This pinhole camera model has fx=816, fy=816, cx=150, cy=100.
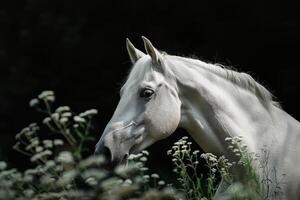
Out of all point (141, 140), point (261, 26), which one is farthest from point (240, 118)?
point (261, 26)

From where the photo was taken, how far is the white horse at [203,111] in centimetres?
416

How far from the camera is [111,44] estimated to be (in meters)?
9.77

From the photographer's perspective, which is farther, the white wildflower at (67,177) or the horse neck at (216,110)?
the horse neck at (216,110)

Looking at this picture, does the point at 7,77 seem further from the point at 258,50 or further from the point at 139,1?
the point at 258,50

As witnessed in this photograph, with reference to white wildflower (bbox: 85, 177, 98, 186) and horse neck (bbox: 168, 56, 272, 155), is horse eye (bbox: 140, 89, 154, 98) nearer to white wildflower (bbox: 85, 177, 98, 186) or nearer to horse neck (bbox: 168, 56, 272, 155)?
horse neck (bbox: 168, 56, 272, 155)

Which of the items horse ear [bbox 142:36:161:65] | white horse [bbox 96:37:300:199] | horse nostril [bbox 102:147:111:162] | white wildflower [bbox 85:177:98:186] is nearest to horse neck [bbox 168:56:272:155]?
white horse [bbox 96:37:300:199]

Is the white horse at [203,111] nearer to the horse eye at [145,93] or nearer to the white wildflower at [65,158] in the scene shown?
the horse eye at [145,93]

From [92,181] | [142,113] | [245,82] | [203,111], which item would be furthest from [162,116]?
[92,181]

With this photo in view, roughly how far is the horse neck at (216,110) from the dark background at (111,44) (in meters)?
3.50

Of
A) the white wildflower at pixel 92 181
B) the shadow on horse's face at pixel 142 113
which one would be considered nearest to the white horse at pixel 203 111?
the shadow on horse's face at pixel 142 113

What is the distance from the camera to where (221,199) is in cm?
407

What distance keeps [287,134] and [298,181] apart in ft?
1.04

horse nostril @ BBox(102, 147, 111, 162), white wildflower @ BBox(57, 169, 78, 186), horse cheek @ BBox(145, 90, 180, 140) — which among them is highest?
white wildflower @ BBox(57, 169, 78, 186)

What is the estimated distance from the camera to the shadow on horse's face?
13.3 feet
